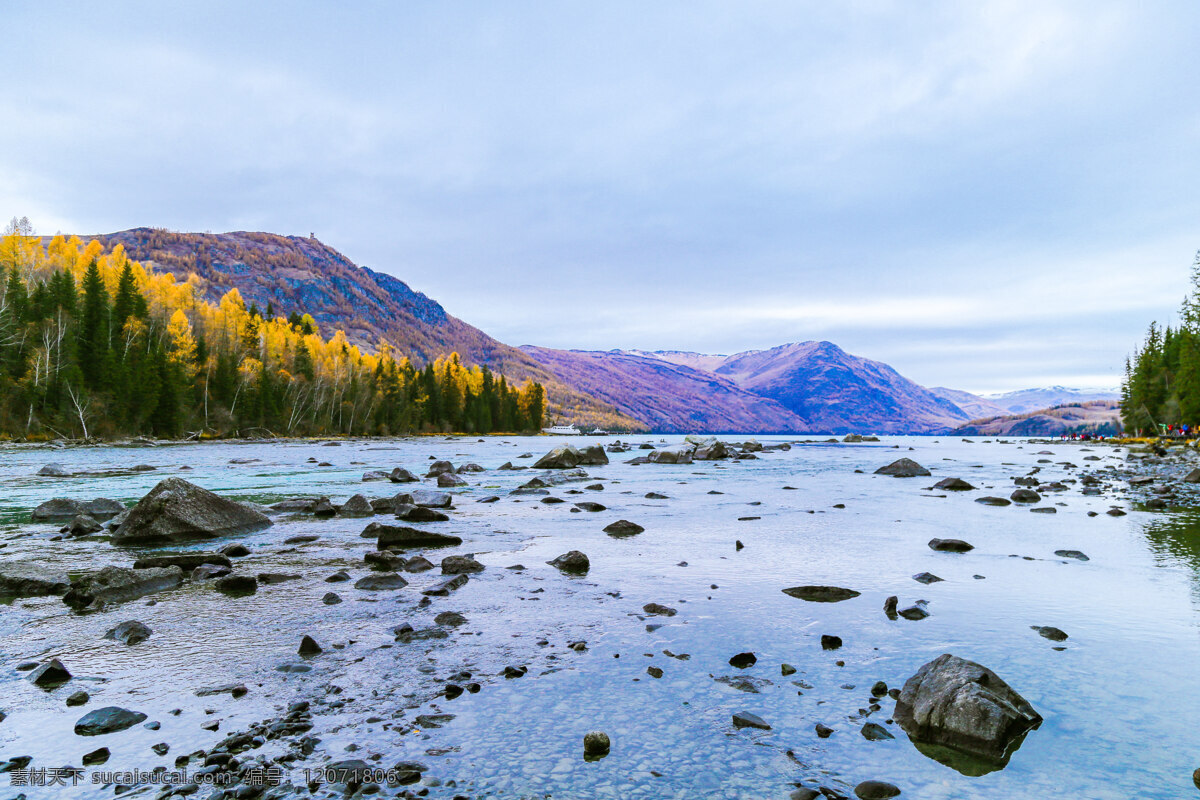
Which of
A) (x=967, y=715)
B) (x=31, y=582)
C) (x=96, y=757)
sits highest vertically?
(x=967, y=715)

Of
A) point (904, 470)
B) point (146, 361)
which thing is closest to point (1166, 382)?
point (904, 470)

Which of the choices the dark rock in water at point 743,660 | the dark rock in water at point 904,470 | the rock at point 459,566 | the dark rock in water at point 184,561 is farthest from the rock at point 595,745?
the dark rock in water at point 904,470

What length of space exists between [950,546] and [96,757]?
16.7 meters

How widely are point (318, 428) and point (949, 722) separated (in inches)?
4210

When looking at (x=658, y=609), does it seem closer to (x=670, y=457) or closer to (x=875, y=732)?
(x=875, y=732)

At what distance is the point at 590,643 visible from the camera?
7.96 metres

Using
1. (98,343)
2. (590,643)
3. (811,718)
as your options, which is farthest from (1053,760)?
(98,343)

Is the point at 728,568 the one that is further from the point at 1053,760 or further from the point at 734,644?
the point at 1053,760

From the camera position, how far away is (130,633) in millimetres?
7844

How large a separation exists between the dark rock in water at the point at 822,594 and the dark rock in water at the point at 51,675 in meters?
10.3

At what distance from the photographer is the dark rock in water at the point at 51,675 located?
630cm

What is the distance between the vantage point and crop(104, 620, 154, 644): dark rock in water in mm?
7755

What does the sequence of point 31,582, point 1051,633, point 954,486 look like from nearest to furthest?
point 1051,633
point 31,582
point 954,486

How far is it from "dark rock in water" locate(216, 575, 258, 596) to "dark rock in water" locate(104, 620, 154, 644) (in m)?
2.12
